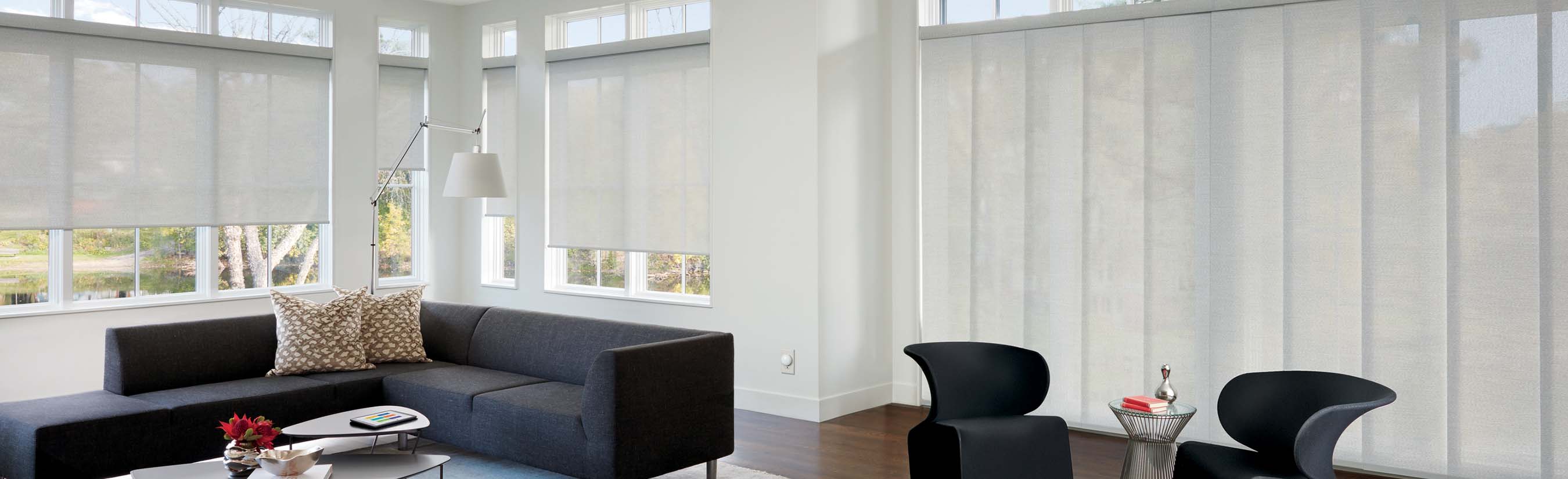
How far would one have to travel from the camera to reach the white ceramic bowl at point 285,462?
10.8 ft

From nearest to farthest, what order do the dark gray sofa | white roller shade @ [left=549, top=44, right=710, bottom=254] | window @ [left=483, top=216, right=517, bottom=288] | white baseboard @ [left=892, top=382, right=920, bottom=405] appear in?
the dark gray sofa → white baseboard @ [left=892, top=382, right=920, bottom=405] → white roller shade @ [left=549, top=44, right=710, bottom=254] → window @ [left=483, top=216, right=517, bottom=288]

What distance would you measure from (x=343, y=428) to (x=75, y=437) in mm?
1037

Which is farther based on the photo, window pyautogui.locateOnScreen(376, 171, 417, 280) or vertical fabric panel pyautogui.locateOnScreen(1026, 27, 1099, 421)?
window pyautogui.locateOnScreen(376, 171, 417, 280)

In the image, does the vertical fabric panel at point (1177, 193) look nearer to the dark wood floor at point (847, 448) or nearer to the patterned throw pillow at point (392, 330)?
the dark wood floor at point (847, 448)

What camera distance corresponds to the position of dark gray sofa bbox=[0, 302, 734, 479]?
12.9 ft

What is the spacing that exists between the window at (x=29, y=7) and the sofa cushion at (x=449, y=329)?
2410 millimetres

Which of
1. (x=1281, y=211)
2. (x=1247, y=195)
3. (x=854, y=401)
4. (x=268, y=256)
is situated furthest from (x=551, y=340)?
(x=1281, y=211)

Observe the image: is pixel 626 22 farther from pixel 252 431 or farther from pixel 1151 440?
pixel 1151 440

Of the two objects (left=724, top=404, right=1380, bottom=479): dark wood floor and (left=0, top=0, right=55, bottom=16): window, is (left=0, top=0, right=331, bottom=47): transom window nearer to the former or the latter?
(left=0, top=0, right=55, bottom=16): window

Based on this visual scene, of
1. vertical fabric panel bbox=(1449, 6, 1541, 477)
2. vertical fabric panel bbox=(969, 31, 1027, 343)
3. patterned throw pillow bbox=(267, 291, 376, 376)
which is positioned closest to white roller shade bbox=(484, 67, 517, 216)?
patterned throw pillow bbox=(267, 291, 376, 376)

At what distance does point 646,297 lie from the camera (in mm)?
6680

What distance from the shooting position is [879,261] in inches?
242

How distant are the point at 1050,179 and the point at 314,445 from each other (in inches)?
150

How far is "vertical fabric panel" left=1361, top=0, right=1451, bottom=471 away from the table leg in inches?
59.6
